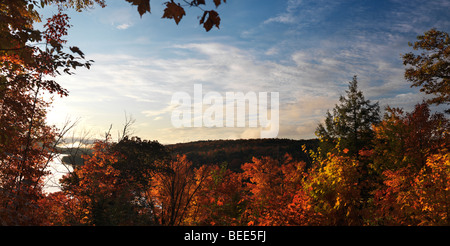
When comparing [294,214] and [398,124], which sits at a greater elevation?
[398,124]

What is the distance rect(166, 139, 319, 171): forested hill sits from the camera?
3093 inches

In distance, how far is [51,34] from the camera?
1055 centimetres

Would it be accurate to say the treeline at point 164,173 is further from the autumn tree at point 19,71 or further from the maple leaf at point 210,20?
the maple leaf at point 210,20

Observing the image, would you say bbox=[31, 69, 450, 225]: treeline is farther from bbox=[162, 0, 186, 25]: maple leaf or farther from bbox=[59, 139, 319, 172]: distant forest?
bbox=[59, 139, 319, 172]: distant forest

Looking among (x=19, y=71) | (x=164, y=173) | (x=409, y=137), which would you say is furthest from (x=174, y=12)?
(x=409, y=137)

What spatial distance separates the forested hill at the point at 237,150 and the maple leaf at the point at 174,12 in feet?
234

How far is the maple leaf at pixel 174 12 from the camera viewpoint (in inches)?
166

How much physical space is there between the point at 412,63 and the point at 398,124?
6.52 meters

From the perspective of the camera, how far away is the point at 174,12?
13.9 feet

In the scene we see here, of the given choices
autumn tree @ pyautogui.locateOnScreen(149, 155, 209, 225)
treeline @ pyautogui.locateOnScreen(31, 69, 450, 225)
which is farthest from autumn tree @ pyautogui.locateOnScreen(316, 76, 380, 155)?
autumn tree @ pyautogui.locateOnScreen(149, 155, 209, 225)

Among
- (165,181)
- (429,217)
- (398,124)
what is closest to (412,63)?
(398,124)
